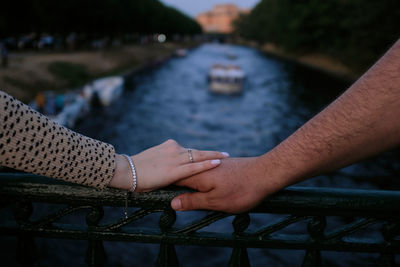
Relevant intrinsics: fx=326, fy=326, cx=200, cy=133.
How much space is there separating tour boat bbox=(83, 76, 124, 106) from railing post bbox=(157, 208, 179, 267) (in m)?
20.1

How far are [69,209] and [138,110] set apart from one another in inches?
881

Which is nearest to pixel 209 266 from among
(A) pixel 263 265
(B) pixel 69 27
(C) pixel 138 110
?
(A) pixel 263 265

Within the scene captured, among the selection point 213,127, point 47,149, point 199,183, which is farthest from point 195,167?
point 213,127

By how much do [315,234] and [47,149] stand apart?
1087mm

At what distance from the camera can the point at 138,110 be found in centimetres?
2333

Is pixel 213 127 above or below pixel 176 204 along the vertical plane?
above

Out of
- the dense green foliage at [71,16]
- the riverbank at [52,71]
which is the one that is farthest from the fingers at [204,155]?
the dense green foliage at [71,16]

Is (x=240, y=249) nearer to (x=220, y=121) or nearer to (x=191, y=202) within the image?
(x=191, y=202)

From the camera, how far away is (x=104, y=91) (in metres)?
22.1

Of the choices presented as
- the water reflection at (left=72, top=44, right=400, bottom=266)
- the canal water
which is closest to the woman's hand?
the canal water

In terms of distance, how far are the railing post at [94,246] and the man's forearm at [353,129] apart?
2.58 feet

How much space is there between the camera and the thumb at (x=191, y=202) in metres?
1.26

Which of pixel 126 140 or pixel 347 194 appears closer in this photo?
pixel 347 194

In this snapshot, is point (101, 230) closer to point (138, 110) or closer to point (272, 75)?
point (138, 110)
